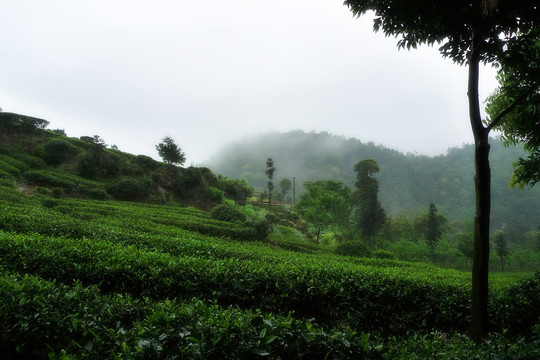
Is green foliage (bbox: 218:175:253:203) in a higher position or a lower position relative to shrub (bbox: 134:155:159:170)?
lower

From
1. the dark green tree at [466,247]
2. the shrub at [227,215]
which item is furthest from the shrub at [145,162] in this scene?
the dark green tree at [466,247]

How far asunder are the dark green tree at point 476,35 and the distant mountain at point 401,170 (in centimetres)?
5536

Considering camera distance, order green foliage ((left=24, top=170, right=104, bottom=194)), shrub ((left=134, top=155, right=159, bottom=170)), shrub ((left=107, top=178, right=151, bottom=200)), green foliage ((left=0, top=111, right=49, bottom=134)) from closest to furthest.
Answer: green foliage ((left=24, top=170, right=104, bottom=194)) < shrub ((left=107, top=178, right=151, bottom=200)) < green foliage ((left=0, top=111, right=49, bottom=134)) < shrub ((left=134, top=155, right=159, bottom=170))

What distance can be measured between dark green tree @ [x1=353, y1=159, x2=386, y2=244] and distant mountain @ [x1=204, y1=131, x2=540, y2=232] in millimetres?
24778

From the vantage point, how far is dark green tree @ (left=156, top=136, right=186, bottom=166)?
110 ft

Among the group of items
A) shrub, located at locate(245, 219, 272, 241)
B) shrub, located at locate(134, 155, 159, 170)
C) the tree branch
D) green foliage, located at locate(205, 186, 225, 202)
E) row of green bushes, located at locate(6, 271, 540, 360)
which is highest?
shrub, located at locate(134, 155, 159, 170)

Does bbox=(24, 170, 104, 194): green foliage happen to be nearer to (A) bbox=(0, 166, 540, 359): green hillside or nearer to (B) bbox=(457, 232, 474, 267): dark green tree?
(A) bbox=(0, 166, 540, 359): green hillside

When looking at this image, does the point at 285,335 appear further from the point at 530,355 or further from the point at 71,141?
the point at 71,141

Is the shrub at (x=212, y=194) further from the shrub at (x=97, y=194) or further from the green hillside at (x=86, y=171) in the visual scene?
the shrub at (x=97, y=194)

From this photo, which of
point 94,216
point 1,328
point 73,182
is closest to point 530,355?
point 1,328

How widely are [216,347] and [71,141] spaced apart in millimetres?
35381

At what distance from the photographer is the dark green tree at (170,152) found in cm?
3362

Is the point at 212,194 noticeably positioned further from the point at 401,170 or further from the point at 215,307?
the point at 401,170

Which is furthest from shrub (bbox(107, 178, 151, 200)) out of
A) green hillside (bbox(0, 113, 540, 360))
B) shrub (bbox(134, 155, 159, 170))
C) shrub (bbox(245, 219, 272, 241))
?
shrub (bbox(245, 219, 272, 241))
